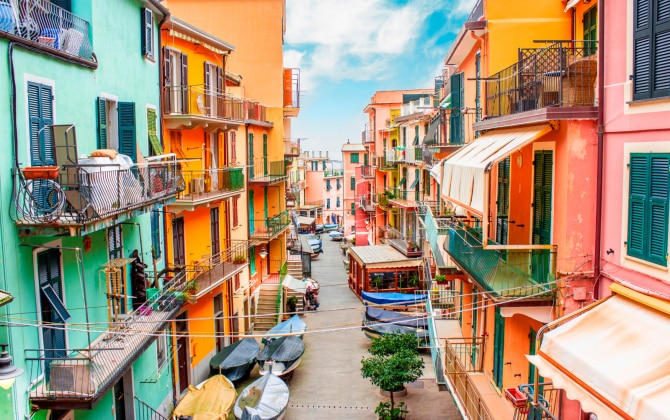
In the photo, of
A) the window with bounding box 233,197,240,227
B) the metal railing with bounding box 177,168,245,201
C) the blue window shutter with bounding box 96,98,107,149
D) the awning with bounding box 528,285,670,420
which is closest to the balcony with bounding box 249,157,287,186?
the window with bounding box 233,197,240,227

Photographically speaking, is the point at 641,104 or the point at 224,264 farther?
the point at 224,264

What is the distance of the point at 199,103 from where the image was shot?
2236 cm

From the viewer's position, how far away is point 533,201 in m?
12.8

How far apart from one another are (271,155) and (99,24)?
944 inches

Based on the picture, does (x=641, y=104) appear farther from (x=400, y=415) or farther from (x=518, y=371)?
(x=400, y=415)

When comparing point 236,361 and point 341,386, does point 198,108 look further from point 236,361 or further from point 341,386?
point 341,386

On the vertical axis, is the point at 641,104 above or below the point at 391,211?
above

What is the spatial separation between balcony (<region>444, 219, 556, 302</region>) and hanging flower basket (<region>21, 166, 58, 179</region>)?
25.6 feet

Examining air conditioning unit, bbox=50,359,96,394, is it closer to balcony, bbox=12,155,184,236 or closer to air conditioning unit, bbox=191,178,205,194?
balcony, bbox=12,155,184,236

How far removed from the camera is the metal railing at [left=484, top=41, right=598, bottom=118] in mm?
10883

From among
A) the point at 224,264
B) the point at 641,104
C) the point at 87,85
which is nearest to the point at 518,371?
the point at 641,104

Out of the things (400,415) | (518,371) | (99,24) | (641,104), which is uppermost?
(99,24)

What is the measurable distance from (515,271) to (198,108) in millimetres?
14342

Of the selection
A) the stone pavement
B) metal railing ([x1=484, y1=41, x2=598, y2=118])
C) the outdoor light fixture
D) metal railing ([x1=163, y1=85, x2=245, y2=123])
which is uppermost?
metal railing ([x1=163, y1=85, x2=245, y2=123])
